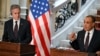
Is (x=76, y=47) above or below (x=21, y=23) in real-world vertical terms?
below

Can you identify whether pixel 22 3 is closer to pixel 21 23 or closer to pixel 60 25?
pixel 60 25

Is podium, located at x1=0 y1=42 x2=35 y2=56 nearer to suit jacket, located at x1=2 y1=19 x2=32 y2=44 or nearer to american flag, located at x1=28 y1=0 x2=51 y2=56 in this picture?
american flag, located at x1=28 y1=0 x2=51 y2=56

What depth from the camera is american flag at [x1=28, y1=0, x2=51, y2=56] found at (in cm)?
522

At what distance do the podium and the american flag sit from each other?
0.12 m

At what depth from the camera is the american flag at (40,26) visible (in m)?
5.22

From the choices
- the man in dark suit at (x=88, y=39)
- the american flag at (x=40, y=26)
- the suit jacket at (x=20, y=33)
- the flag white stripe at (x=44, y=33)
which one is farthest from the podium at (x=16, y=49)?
the man in dark suit at (x=88, y=39)

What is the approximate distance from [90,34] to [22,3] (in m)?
4.78

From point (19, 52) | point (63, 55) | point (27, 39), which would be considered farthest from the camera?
point (27, 39)

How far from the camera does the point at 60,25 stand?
9.53m

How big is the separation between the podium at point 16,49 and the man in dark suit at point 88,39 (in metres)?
0.66

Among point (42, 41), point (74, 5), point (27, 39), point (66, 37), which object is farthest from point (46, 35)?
point (74, 5)

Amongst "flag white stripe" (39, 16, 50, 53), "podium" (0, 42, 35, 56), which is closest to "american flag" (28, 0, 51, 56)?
"flag white stripe" (39, 16, 50, 53)

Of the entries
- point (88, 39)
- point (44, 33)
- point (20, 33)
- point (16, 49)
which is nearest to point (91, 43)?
point (88, 39)

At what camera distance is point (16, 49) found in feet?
16.3
